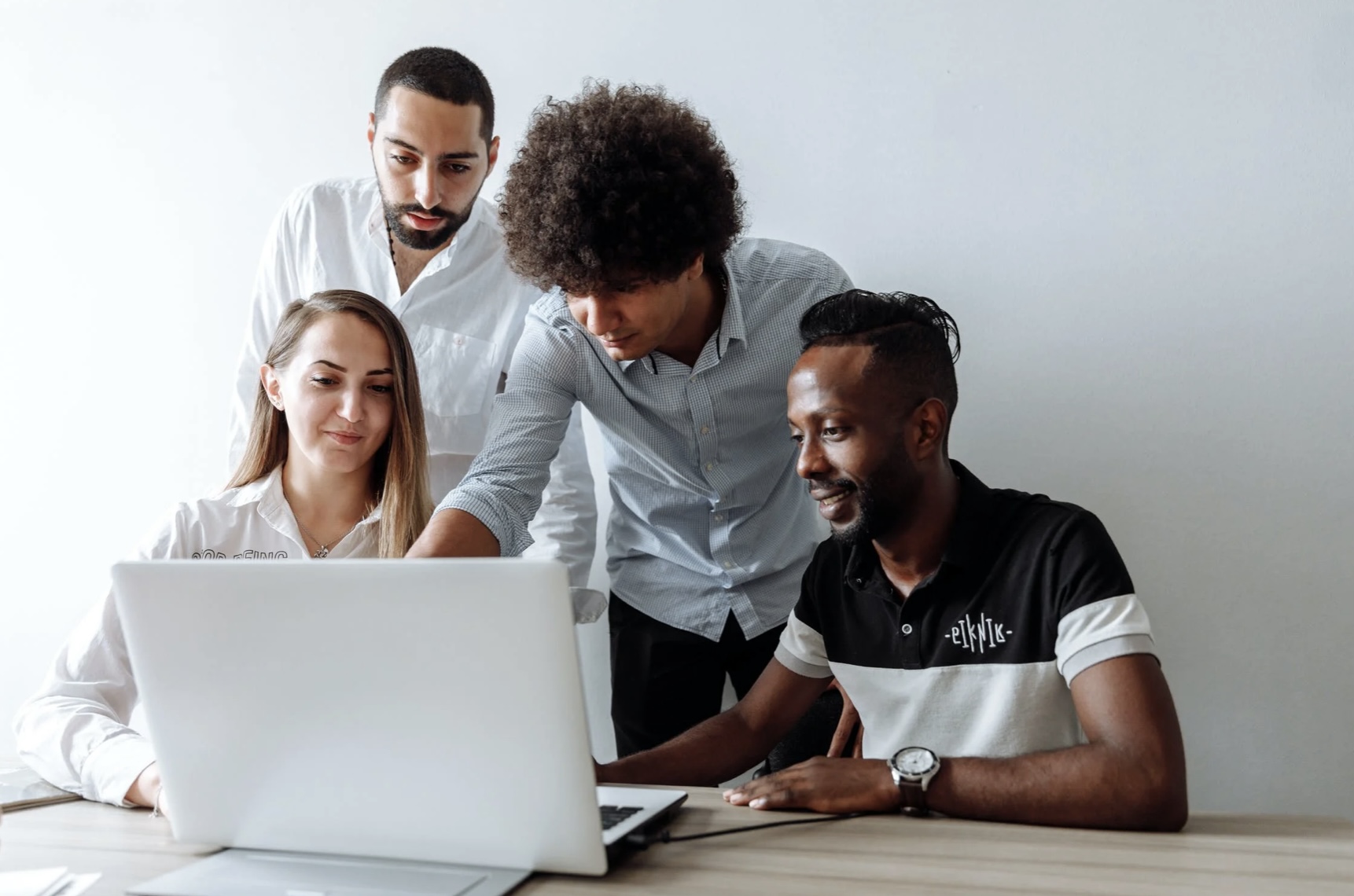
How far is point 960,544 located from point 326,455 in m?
1.01

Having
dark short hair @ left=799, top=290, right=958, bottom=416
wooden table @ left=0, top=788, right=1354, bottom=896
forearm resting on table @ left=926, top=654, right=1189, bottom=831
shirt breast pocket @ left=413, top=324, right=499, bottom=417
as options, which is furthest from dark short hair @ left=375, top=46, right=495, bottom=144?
forearm resting on table @ left=926, top=654, right=1189, bottom=831

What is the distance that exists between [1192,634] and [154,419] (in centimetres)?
217

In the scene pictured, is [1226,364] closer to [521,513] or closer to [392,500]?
[521,513]

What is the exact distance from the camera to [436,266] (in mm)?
2139

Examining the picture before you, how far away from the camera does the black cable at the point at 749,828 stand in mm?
1151

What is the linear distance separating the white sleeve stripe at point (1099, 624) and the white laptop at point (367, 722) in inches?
21.6

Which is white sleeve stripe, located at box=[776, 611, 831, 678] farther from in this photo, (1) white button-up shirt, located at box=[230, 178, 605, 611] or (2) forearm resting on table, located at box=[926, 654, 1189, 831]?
(1) white button-up shirt, located at box=[230, 178, 605, 611]

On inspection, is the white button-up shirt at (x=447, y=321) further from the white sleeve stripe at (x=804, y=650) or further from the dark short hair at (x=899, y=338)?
the dark short hair at (x=899, y=338)

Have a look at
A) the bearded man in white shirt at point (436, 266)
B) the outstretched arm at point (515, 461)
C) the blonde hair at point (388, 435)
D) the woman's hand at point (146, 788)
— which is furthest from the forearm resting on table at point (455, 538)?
the woman's hand at point (146, 788)

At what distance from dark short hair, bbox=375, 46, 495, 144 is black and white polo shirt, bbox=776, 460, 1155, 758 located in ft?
3.42

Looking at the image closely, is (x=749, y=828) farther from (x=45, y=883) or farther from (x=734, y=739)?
(x=45, y=883)

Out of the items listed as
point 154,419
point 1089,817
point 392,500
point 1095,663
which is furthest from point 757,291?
point 154,419

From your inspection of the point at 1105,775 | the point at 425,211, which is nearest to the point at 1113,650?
Answer: the point at 1105,775

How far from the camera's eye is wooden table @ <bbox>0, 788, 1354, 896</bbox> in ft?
3.30
